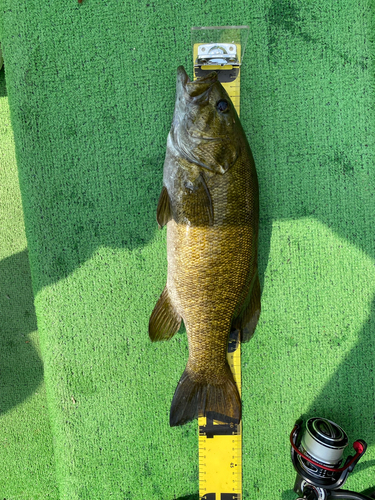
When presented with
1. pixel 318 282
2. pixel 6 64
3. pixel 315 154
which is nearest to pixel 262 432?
pixel 318 282

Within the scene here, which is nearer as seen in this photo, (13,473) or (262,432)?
A: (262,432)

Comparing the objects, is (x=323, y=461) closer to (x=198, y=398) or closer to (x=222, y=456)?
(x=222, y=456)

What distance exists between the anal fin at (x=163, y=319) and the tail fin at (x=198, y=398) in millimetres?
243

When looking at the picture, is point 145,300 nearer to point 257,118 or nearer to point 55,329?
point 55,329

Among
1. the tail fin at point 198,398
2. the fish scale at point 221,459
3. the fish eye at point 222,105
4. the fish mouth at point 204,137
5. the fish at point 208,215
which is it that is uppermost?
the fish eye at point 222,105

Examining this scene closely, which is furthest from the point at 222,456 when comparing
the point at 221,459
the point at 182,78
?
the point at 182,78

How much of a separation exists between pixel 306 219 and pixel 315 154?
38 cm

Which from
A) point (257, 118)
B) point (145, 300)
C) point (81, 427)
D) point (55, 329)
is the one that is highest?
point (257, 118)

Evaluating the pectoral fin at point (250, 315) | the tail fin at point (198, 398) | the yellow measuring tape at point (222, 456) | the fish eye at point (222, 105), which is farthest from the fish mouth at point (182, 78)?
the tail fin at point (198, 398)

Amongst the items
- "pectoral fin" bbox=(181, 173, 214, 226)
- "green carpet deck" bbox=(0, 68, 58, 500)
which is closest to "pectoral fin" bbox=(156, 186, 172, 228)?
"pectoral fin" bbox=(181, 173, 214, 226)

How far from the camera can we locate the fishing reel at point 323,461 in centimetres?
159

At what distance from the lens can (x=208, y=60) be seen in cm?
171

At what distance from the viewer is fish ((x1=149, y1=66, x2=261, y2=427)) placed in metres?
1.44

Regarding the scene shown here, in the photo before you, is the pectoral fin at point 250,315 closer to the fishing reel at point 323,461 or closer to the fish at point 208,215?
the fish at point 208,215
